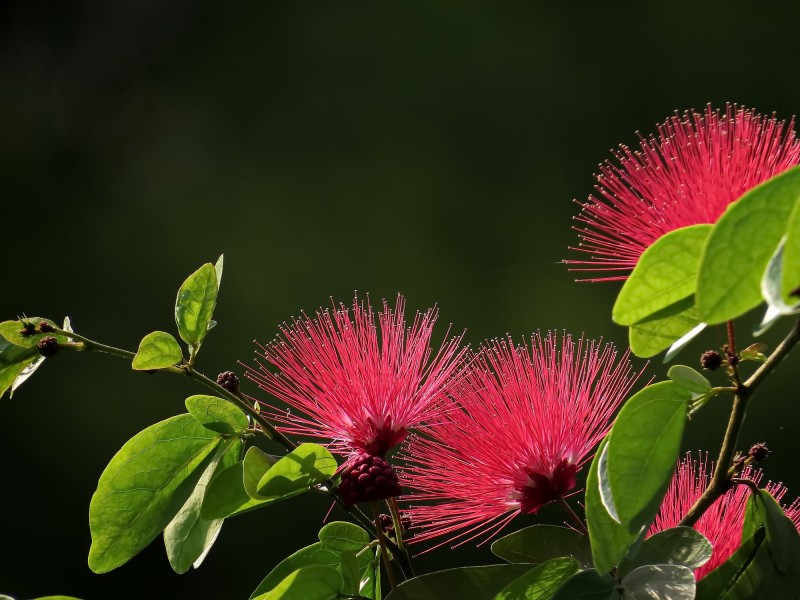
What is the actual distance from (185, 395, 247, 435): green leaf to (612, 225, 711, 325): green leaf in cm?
27

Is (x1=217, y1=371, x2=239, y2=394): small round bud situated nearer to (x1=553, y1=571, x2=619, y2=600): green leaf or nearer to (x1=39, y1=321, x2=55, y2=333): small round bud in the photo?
(x1=39, y1=321, x2=55, y2=333): small round bud

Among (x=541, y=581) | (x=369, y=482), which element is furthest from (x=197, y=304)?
(x=541, y=581)

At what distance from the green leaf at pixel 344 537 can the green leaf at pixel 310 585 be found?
82mm

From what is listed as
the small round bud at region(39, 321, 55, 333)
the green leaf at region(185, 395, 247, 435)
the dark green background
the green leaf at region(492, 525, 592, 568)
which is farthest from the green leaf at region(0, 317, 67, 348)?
the dark green background

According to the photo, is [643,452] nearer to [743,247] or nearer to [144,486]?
[743,247]

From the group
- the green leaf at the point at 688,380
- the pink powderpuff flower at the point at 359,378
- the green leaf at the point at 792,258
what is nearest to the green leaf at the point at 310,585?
the pink powderpuff flower at the point at 359,378

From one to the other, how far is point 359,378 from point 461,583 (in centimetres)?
17

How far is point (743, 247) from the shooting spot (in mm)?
425

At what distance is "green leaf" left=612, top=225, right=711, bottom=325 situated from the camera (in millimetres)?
483

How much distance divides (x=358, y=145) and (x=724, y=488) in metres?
2.35

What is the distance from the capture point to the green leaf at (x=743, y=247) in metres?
0.42

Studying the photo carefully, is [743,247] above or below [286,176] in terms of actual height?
above

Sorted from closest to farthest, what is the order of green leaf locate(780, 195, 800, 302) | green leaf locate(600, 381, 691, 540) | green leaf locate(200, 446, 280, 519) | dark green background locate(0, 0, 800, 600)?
green leaf locate(780, 195, 800, 302) < green leaf locate(600, 381, 691, 540) < green leaf locate(200, 446, 280, 519) < dark green background locate(0, 0, 800, 600)

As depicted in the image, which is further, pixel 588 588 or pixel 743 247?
pixel 588 588
